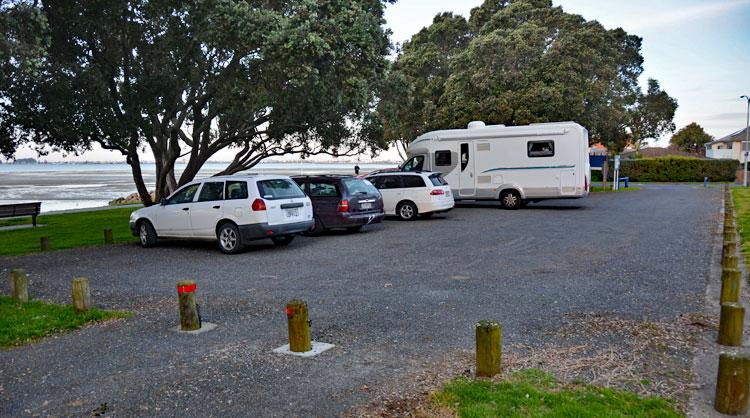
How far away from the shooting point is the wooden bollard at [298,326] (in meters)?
5.66

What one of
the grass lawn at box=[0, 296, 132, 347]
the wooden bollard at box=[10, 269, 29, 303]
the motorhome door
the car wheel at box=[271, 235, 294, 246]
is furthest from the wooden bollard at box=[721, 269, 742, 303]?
the motorhome door

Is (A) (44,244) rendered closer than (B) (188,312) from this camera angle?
No

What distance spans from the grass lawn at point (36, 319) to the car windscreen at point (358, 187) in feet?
27.9

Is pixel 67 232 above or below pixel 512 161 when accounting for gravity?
below

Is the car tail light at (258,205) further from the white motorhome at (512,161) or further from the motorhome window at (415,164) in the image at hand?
the white motorhome at (512,161)

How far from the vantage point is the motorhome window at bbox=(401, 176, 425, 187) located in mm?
19000

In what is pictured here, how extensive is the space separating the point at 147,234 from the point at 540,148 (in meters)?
13.8

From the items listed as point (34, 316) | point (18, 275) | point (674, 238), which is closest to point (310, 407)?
point (34, 316)

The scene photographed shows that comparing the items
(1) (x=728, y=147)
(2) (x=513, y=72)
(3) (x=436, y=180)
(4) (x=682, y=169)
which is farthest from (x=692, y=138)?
(3) (x=436, y=180)

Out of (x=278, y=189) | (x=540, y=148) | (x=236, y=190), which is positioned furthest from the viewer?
(x=540, y=148)

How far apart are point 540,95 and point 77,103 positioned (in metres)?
20.2

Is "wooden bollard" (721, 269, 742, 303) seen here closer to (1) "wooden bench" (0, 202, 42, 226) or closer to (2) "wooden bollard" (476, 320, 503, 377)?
(2) "wooden bollard" (476, 320, 503, 377)

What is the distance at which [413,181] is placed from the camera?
19.2 metres

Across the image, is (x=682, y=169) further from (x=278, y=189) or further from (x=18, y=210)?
(x=18, y=210)
